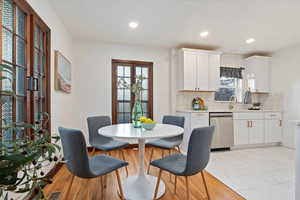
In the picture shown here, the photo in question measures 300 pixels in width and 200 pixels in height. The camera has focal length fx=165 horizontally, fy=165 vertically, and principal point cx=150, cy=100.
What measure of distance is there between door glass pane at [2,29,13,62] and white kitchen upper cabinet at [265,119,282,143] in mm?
4928

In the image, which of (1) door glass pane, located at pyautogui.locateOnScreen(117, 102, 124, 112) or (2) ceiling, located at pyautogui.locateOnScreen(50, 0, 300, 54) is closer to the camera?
(2) ceiling, located at pyautogui.locateOnScreen(50, 0, 300, 54)

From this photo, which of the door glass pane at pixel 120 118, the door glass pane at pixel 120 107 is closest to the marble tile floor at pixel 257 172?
the door glass pane at pixel 120 118

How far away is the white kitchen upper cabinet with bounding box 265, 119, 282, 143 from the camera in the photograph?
403cm

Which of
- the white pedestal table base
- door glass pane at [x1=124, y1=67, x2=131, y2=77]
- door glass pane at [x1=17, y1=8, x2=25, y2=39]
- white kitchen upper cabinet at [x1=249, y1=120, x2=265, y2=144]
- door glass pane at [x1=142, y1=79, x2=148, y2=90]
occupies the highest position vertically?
door glass pane at [x1=17, y1=8, x2=25, y2=39]

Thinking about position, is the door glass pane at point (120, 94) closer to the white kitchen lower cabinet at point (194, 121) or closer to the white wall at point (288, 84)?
the white kitchen lower cabinet at point (194, 121)

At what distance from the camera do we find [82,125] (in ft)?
12.0

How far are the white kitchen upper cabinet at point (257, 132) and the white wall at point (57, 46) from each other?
4.05m

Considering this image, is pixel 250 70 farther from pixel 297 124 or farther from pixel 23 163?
pixel 23 163

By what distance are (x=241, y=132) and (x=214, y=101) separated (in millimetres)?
999

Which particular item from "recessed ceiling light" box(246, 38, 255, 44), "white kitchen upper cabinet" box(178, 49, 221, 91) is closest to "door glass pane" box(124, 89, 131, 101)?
"white kitchen upper cabinet" box(178, 49, 221, 91)

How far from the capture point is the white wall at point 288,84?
3840 millimetres

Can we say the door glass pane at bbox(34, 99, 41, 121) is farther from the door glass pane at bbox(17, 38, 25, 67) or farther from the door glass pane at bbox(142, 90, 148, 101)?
the door glass pane at bbox(142, 90, 148, 101)

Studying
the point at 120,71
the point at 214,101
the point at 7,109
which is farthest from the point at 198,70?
the point at 7,109

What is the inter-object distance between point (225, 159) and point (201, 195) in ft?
5.02
